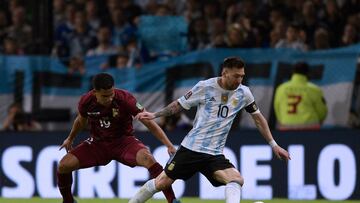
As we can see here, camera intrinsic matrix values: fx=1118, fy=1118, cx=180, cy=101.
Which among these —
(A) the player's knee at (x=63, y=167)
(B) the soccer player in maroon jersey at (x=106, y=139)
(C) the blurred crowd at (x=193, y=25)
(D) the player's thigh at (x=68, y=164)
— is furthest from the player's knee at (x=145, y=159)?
(C) the blurred crowd at (x=193, y=25)

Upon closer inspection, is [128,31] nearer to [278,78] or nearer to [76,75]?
[76,75]

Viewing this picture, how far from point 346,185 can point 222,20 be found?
345 cm

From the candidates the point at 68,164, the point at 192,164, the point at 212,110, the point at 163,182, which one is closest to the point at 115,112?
the point at 68,164

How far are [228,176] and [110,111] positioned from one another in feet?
5.40

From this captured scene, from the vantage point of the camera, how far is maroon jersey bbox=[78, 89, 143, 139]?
11383 millimetres

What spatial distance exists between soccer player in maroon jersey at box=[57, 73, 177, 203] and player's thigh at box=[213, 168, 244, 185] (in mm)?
861

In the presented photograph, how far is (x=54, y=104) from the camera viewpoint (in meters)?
15.9

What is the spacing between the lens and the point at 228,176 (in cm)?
1044

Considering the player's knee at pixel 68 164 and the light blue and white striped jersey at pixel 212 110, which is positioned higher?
the light blue and white striped jersey at pixel 212 110

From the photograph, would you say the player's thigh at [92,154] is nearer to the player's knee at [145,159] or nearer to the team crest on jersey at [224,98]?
the player's knee at [145,159]

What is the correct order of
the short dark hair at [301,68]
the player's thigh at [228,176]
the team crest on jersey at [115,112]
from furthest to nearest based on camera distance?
1. the short dark hair at [301,68]
2. the team crest on jersey at [115,112]
3. the player's thigh at [228,176]

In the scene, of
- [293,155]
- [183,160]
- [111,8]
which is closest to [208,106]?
[183,160]

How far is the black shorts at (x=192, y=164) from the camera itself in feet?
34.6

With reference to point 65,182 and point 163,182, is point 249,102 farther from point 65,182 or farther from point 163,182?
point 65,182
